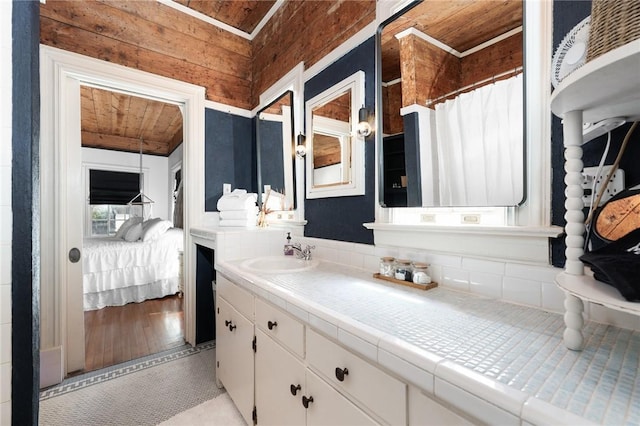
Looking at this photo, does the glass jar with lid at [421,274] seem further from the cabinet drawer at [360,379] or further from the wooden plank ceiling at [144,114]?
the wooden plank ceiling at [144,114]

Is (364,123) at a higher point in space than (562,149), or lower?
higher

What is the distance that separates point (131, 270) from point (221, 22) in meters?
3.08

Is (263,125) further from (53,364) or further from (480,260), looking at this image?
(53,364)

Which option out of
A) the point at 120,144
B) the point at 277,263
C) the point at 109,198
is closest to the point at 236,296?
the point at 277,263

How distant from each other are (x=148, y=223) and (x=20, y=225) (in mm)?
3897

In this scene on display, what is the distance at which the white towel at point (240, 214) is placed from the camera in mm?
2234

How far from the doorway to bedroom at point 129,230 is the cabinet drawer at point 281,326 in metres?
1.61

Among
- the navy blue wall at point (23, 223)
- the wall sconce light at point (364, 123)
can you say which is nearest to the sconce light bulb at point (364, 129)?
the wall sconce light at point (364, 123)

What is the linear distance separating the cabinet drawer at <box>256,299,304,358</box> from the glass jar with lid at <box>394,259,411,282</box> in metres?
0.50

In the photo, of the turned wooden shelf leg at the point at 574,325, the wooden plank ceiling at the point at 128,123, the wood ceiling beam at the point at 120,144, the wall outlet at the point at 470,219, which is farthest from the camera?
the wood ceiling beam at the point at 120,144

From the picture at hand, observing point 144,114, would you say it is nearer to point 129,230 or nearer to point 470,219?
point 129,230

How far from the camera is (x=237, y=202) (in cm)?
226

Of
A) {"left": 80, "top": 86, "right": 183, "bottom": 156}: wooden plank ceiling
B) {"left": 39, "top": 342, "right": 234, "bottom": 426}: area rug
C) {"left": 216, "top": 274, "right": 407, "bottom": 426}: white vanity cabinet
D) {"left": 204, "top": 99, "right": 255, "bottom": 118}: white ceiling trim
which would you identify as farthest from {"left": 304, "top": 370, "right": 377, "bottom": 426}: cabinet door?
{"left": 80, "top": 86, "right": 183, "bottom": 156}: wooden plank ceiling

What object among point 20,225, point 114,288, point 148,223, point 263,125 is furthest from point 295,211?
point 148,223
